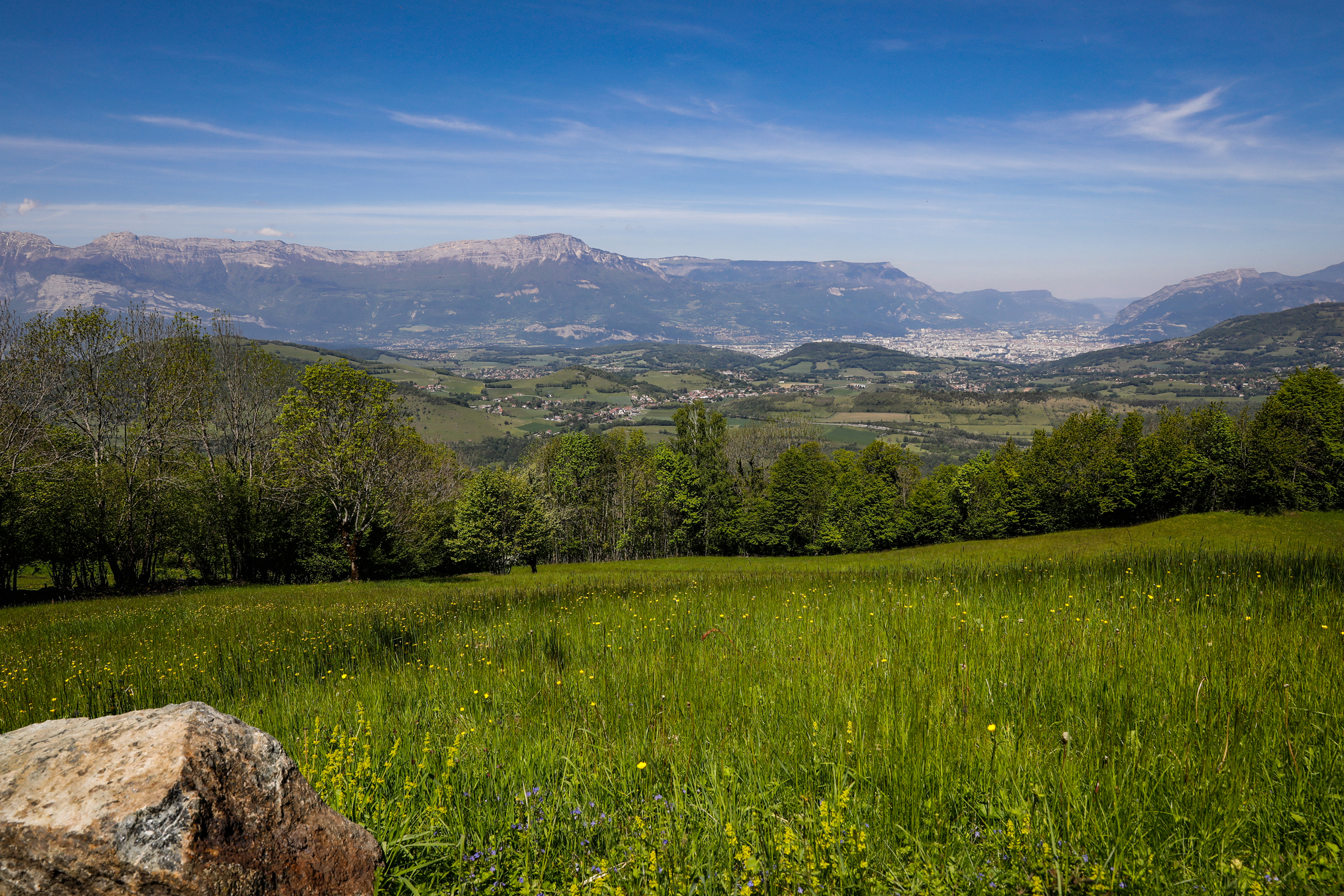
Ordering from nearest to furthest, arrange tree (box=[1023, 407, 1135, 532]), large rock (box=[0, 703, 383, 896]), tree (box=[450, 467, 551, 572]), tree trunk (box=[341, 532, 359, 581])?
large rock (box=[0, 703, 383, 896]) < tree trunk (box=[341, 532, 359, 581]) < tree (box=[450, 467, 551, 572]) < tree (box=[1023, 407, 1135, 532])

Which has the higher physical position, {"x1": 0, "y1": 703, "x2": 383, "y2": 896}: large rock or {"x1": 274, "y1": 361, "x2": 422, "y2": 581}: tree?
{"x1": 0, "y1": 703, "x2": 383, "y2": 896}: large rock

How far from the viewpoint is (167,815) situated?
2016 millimetres

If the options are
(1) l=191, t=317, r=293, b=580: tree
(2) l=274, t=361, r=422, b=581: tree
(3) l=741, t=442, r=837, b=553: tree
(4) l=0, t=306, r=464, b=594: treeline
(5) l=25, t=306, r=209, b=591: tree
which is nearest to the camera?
(4) l=0, t=306, r=464, b=594: treeline

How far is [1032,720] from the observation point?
392cm

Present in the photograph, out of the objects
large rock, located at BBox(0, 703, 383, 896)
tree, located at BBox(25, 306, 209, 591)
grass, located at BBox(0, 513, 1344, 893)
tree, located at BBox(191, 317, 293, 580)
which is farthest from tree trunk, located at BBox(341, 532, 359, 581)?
large rock, located at BBox(0, 703, 383, 896)

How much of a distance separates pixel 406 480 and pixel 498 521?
39.2 ft

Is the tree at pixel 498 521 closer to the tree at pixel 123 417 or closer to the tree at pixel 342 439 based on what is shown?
the tree at pixel 342 439

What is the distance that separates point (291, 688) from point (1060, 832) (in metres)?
6.31

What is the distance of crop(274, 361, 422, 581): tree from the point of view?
29750 mm

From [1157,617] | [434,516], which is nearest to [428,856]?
[1157,617]

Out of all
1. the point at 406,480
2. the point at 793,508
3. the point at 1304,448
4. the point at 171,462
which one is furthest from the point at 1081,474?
the point at 171,462

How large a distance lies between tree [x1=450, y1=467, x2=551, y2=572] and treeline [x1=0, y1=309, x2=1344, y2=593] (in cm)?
19

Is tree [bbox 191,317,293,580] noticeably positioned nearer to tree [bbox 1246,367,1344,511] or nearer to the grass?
the grass

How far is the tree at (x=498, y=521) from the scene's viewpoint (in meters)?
45.1
